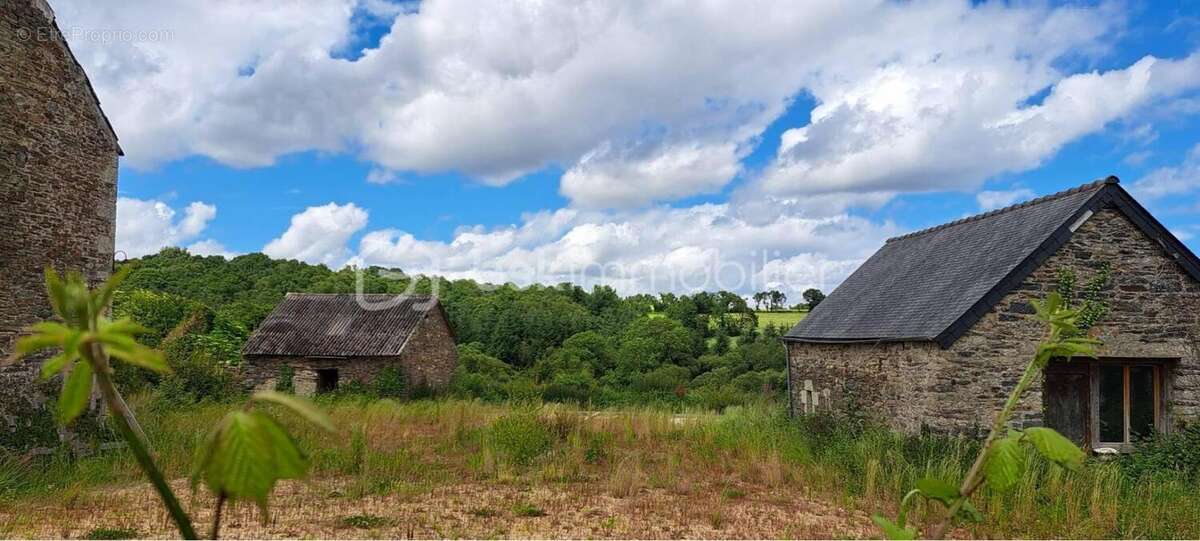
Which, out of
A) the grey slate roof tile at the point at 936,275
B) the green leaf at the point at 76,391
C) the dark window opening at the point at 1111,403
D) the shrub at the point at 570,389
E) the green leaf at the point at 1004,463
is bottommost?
the shrub at the point at 570,389

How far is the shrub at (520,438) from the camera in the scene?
39.7 ft

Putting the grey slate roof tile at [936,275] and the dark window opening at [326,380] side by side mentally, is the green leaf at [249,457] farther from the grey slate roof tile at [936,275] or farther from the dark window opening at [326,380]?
the dark window opening at [326,380]

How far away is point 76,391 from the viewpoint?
3.37 ft

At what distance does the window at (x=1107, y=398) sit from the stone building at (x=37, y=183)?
15.3 metres

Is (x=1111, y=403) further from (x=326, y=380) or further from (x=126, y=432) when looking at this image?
(x=326, y=380)

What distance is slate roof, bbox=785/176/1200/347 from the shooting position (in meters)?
11.8

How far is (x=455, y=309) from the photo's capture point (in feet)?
133

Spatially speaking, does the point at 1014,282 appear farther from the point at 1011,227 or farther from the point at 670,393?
the point at 670,393

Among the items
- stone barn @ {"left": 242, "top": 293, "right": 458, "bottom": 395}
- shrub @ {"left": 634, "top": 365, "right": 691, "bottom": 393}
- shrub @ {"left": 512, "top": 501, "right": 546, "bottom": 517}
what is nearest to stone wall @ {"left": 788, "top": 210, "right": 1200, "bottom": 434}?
shrub @ {"left": 512, "top": 501, "right": 546, "bottom": 517}

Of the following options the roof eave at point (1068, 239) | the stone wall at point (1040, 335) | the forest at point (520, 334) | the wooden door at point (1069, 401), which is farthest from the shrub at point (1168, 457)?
the forest at point (520, 334)

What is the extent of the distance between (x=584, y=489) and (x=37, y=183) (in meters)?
8.95

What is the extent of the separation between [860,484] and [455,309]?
105 feet

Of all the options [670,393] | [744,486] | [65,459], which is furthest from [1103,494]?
[670,393]

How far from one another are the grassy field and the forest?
28.1 ft
